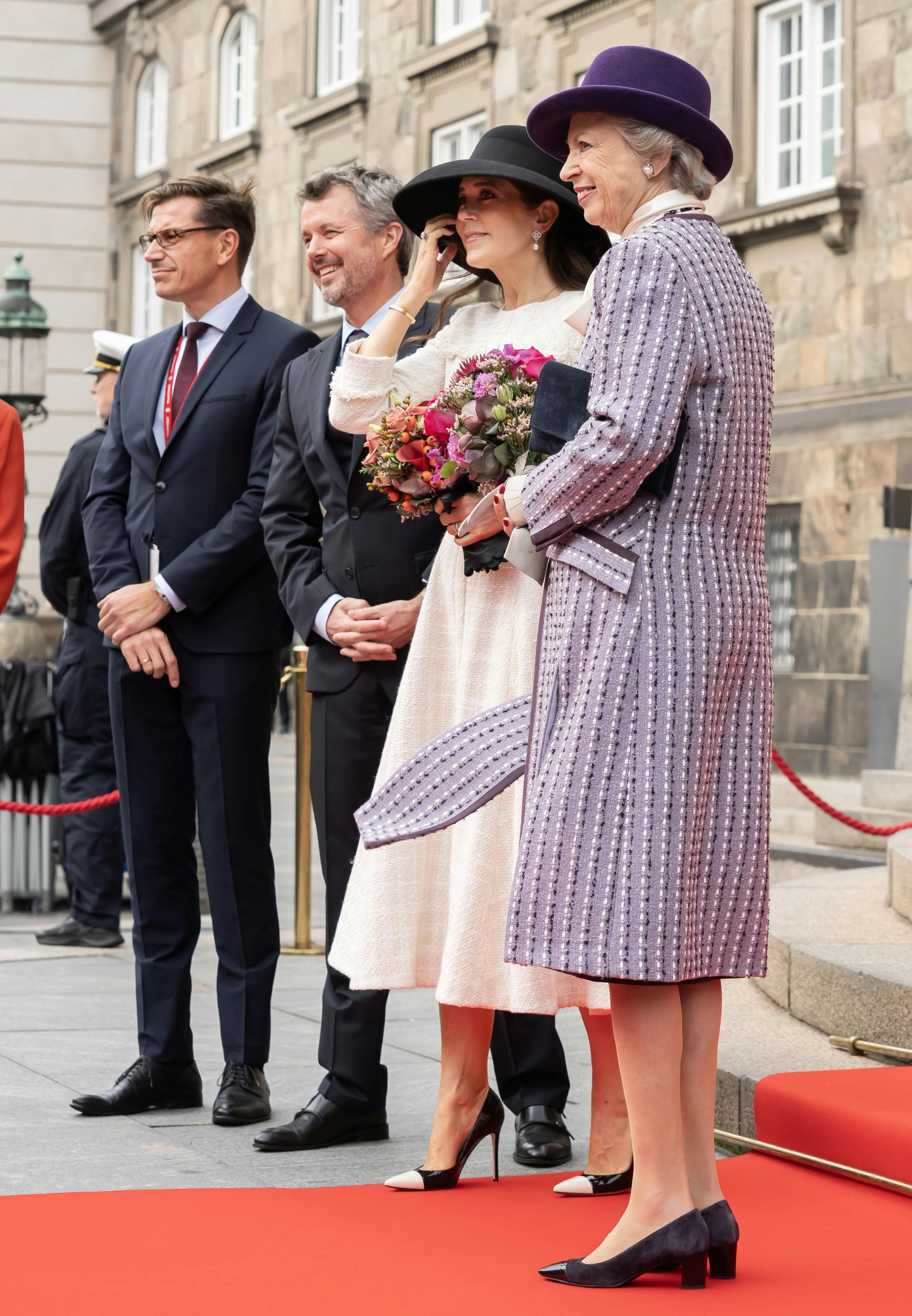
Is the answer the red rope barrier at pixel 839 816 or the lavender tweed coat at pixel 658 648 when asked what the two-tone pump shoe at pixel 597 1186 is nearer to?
the lavender tweed coat at pixel 658 648

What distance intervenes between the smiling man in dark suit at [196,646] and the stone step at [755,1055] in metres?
1.13

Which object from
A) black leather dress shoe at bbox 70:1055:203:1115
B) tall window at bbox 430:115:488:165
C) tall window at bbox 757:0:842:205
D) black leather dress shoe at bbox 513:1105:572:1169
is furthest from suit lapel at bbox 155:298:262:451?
tall window at bbox 430:115:488:165

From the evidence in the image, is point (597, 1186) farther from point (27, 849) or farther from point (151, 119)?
point (151, 119)

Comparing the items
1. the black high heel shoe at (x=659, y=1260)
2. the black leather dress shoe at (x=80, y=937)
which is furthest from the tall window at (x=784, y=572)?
the black high heel shoe at (x=659, y=1260)

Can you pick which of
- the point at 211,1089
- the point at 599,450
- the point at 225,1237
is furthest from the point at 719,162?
the point at 211,1089

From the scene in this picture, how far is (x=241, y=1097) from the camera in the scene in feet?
14.5

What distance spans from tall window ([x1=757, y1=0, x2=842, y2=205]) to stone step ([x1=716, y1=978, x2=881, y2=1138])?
12106 millimetres

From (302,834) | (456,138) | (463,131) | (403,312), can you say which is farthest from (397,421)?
(456,138)

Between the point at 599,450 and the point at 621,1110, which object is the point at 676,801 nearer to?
the point at 599,450

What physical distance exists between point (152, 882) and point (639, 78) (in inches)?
94.6

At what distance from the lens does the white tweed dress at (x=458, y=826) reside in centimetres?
366

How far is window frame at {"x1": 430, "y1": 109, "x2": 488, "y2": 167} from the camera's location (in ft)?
68.8

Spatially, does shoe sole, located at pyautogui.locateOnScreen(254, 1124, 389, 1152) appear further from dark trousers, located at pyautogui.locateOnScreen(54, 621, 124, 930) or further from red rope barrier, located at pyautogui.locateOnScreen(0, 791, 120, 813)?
dark trousers, located at pyautogui.locateOnScreen(54, 621, 124, 930)

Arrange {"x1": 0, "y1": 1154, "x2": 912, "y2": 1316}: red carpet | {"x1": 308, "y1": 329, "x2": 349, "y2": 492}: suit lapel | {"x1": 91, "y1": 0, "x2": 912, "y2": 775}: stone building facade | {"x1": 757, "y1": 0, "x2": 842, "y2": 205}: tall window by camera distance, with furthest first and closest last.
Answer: {"x1": 757, "y1": 0, "x2": 842, "y2": 205}: tall window < {"x1": 91, "y1": 0, "x2": 912, "y2": 775}: stone building facade < {"x1": 308, "y1": 329, "x2": 349, "y2": 492}: suit lapel < {"x1": 0, "y1": 1154, "x2": 912, "y2": 1316}: red carpet
